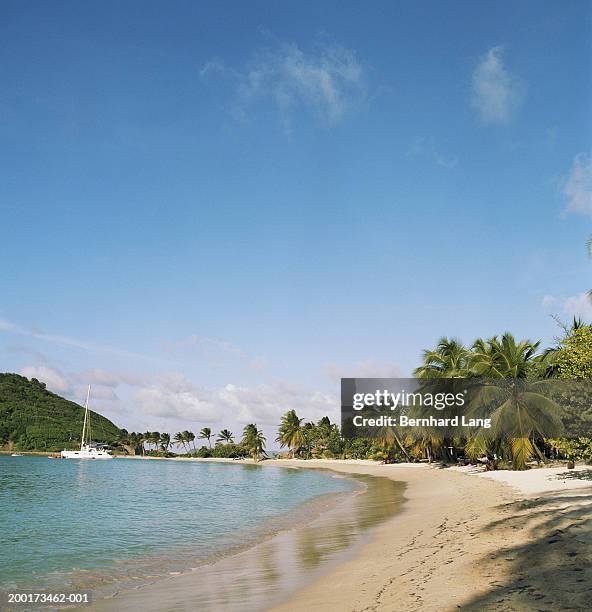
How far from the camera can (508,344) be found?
38.0m

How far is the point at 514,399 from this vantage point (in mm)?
35062

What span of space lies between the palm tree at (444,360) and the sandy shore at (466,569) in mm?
34587

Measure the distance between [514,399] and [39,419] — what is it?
15819cm

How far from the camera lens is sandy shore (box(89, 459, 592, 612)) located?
7.21 meters

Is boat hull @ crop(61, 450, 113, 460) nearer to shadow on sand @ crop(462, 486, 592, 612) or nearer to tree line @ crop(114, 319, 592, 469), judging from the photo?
tree line @ crop(114, 319, 592, 469)

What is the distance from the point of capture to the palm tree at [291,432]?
365 feet

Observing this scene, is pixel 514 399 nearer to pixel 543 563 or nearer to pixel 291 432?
pixel 543 563

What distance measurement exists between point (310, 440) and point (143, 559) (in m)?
101

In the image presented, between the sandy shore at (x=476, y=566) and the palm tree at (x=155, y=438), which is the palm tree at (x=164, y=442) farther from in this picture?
the sandy shore at (x=476, y=566)

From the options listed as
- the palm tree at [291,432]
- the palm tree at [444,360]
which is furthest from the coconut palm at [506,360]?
the palm tree at [291,432]

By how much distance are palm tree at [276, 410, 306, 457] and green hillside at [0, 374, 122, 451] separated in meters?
71.2

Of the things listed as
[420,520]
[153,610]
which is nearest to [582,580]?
[153,610]

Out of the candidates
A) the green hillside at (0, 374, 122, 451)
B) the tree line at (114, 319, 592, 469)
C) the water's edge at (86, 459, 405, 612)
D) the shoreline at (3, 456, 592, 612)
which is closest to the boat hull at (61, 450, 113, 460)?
the green hillside at (0, 374, 122, 451)

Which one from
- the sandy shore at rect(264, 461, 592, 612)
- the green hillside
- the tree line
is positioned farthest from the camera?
the green hillside
